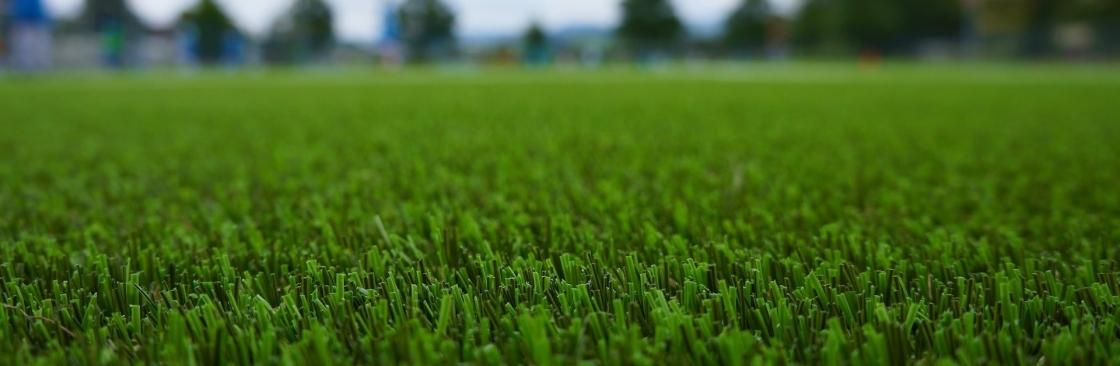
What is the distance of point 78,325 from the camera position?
75 cm

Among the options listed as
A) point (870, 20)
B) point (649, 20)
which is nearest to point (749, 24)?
point (649, 20)

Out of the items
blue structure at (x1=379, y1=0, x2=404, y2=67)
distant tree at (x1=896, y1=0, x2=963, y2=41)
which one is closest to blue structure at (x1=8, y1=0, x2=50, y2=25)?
blue structure at (x1=379, y1=0, x2=404, y2=67)

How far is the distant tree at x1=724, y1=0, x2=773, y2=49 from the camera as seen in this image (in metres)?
57.4

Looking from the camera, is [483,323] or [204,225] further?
[204,225]

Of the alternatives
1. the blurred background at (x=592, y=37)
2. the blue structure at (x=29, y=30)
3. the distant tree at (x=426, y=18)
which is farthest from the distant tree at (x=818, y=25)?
the blue structure at (x=29, y=30)

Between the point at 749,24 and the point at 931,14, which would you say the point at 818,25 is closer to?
the point at 931,14

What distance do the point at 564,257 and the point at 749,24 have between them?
6080 centimetres

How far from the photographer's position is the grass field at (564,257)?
2.17ft

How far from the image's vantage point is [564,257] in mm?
914

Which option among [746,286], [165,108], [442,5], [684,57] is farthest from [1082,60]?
[442,5]

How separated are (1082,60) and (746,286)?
32.8m

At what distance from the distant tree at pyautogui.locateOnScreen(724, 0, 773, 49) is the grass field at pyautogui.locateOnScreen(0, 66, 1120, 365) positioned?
55878mm

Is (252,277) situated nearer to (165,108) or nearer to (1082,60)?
(165,108)

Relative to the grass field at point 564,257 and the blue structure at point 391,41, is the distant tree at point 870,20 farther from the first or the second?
the grass field at point 564,257
